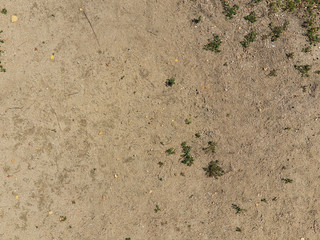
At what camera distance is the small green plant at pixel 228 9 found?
5.44m

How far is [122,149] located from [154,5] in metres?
3.15

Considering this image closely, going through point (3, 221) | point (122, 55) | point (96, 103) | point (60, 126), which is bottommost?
point (3, 221)

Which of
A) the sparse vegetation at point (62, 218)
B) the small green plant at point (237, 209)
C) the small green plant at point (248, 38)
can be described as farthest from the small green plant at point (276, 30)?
the sparse vegetation at point (62, 218)

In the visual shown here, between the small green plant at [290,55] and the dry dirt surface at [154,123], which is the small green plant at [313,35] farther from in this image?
the small green plant at [290,55]

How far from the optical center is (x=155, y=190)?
5.28 metres

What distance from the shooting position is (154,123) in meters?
5.30

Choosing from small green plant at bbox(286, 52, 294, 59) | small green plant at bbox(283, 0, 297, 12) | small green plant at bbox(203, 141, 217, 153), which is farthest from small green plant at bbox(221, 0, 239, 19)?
small green plant at bbox(203, 141, 217, 153)

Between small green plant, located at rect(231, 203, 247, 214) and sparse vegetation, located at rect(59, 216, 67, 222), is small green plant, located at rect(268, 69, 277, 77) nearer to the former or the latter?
small green plant, located at rect(231, 203, 247, 214)

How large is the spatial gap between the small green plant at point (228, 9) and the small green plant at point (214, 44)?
54 centimetres

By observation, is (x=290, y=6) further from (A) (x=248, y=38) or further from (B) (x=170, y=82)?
(B) (x=170, y=82)

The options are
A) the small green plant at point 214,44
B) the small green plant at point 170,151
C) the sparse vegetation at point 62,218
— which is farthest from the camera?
the small green plant at point 214,44

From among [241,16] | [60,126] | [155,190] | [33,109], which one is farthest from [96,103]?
[241,16]

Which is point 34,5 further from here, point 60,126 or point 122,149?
point 122,149

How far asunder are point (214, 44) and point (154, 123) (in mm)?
2140
